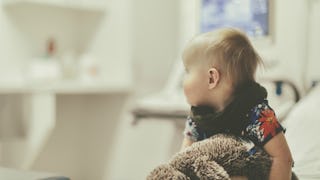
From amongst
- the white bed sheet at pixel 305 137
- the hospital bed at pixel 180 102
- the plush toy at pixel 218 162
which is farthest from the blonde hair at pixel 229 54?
the hospital bed at pixel 180 102

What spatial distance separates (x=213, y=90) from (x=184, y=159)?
21 centimetres

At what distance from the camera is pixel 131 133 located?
3.15 metres

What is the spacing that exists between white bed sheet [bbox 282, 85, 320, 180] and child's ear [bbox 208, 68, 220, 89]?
1.23ft

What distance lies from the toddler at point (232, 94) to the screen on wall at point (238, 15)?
Answer: 3.84ft

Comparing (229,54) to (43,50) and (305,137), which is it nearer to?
(305,137)

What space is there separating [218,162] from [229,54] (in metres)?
0.25

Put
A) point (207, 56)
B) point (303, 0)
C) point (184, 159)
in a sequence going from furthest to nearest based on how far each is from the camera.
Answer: point (303, 0) → point (207, 56) → point (184, 159)

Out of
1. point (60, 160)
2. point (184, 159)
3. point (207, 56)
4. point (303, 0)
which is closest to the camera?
point (184, 159)

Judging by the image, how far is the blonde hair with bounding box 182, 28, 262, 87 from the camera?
1.17m

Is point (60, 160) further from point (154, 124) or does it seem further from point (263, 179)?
point (263, 179)

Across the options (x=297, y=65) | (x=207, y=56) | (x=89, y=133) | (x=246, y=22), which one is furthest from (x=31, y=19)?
(x=207, y=56)

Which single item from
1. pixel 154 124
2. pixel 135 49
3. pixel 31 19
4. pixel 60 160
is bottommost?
pixel 60 160

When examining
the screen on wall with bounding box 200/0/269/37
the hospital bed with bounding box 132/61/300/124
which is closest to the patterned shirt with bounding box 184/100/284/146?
the hospital bed with bounding box 132/61/300/124

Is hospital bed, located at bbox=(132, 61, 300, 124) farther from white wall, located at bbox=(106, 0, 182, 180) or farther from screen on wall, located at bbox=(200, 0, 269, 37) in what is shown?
white wall, located at bbox=(106, 0, 182, 180)
